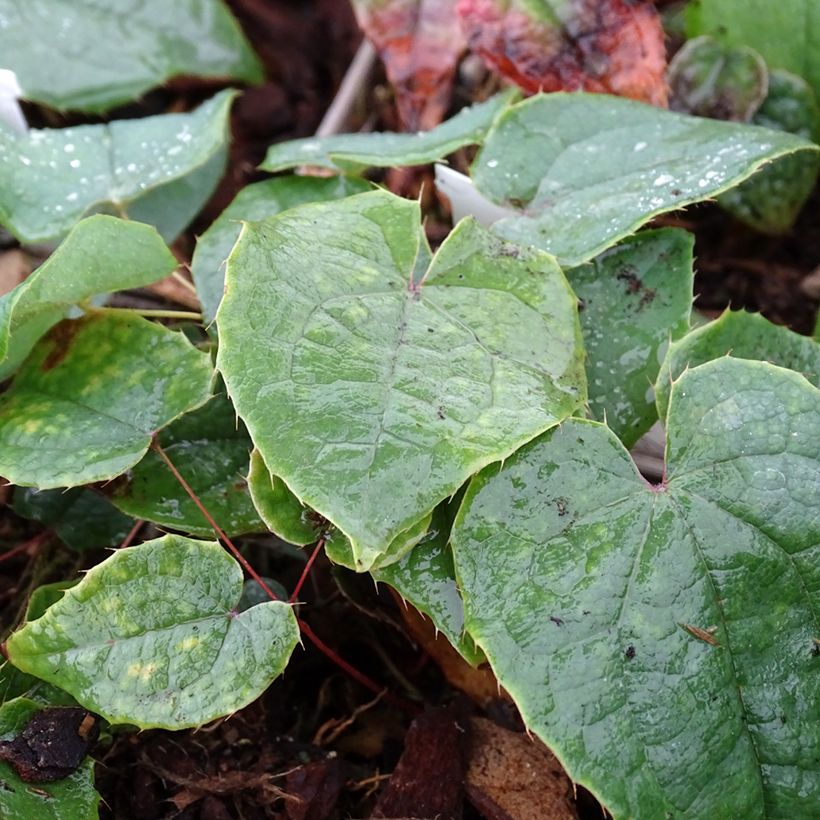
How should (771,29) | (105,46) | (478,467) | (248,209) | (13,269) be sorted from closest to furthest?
(478,467)
(248,209)
(13,269)
(771,29)
(105,46)

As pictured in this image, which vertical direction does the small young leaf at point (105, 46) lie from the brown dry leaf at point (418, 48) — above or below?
above

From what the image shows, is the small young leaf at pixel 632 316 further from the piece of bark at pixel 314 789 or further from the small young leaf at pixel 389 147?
the piece of bark at pixel 314 789

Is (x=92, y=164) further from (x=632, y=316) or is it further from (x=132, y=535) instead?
(x=632, y=316)

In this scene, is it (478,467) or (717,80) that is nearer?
(478,467)

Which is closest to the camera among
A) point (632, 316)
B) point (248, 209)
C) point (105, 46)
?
point (632, 316)

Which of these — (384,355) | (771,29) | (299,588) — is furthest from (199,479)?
(771,29)

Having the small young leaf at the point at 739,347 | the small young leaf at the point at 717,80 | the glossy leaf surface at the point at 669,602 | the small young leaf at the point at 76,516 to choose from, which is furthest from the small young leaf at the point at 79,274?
the small young leaf at the point at 717,80
